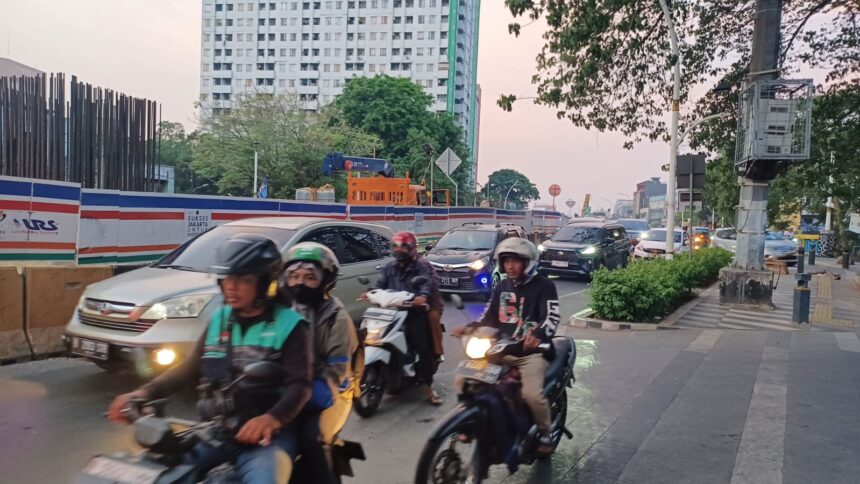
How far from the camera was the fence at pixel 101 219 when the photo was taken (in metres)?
7.87

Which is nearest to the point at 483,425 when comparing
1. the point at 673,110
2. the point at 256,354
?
the point at 256,354

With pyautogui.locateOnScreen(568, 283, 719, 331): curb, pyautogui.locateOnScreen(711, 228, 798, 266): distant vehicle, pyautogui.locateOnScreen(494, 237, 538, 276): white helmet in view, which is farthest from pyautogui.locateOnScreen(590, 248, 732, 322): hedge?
pyautogui.locateOnScreen(711, 228, 798, 266): distant vehicle

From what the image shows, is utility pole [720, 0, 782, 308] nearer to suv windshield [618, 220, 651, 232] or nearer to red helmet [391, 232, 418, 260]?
red helmet [391, 232, 418, 260]

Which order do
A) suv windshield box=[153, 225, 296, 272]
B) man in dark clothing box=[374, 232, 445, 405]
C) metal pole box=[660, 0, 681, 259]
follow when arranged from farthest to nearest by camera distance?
metal pole box=[660, 0, 681, 259], suv windshield box=[153, 225, 296, 272], man in dark clothing box=[374, 232, 445, 405]

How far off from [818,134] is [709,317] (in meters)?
5.82

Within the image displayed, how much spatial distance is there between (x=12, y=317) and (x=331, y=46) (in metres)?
112

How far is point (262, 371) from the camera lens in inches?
92.2

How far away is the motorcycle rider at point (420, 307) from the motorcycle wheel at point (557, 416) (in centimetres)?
166

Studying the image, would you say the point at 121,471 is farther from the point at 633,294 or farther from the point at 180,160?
the point at 180,160

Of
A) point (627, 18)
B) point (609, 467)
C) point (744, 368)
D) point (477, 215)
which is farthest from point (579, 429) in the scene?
point (477, 215)

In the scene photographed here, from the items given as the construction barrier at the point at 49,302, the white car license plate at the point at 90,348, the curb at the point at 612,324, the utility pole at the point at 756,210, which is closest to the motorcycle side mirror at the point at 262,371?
the white car license plate at the point at 90,348

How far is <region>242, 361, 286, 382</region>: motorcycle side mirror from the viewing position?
2338 millimetres

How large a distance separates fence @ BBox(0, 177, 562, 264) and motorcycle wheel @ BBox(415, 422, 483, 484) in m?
7.04

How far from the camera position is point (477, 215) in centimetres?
2900
